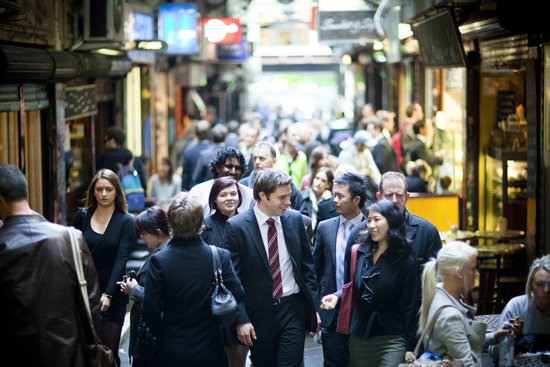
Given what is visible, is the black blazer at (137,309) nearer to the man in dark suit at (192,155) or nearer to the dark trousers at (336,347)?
the dark trousers at (336,347)

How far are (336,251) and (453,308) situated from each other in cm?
211

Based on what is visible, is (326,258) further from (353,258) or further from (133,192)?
(133,192)

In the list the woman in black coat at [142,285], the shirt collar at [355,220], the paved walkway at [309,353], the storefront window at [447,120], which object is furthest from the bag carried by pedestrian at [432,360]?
the storefront window at [447,120]

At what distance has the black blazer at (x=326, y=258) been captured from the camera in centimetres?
734

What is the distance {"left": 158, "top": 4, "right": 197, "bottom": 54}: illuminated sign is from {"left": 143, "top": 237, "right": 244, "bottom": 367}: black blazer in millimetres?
13644

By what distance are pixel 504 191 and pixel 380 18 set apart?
6681 mm

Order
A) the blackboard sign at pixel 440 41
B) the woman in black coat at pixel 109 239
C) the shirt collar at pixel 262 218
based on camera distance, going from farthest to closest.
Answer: the blackboard sign at pixel 440 41 → the woman in black coat at pixel 109 239 → the shirt collar at pixel 262 218

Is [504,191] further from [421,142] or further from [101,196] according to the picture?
[101,196]

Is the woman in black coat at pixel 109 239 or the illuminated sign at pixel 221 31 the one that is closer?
the woman in black coat at pixel 109 239

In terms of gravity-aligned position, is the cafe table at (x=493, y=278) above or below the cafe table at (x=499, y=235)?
below

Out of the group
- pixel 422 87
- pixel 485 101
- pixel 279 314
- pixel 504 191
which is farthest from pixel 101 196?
pixel 422 87

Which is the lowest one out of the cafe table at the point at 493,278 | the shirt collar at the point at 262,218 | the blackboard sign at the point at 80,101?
the cafe table at the point at 493,278

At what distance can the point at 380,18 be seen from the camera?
58.4 feet

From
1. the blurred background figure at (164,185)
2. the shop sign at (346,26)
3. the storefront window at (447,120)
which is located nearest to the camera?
the blurred background figure at (164,185)
